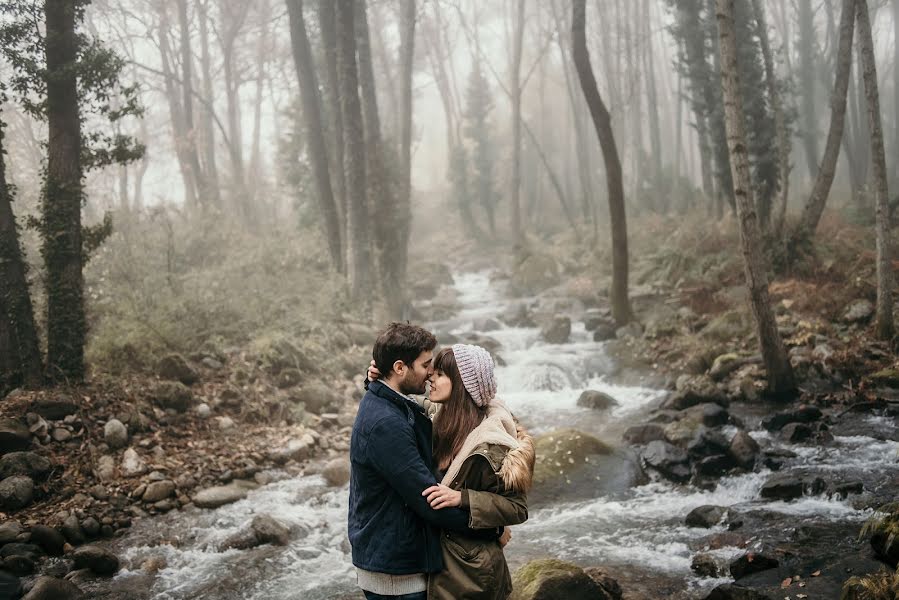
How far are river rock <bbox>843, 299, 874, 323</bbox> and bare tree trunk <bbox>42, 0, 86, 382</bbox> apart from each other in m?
11.9

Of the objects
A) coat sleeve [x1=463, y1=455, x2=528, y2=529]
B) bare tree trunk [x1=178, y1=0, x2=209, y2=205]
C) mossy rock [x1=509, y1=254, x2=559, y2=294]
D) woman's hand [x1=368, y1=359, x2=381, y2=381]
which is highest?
bare tree trunk [x1=178, y1=0, x2=209, y2=205]

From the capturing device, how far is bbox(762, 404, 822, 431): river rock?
8922 millimetres

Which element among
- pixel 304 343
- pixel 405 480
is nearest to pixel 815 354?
pixel 304 343

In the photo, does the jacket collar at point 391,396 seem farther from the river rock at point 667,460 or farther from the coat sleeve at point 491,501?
the river rock at point 667,460

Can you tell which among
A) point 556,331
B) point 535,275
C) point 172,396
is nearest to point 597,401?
point 556,331

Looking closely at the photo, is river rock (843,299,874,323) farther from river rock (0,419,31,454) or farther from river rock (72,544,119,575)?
river rock (0,419,31,454)

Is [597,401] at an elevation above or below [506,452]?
below

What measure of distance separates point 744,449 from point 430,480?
20.9 feet

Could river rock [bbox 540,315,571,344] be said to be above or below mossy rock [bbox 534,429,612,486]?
above

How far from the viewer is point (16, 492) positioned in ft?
22.0

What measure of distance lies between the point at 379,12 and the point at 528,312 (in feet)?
72.8

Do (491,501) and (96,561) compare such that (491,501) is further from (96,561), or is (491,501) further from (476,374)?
(96,561)

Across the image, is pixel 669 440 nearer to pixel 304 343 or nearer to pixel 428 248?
pixel 304 343

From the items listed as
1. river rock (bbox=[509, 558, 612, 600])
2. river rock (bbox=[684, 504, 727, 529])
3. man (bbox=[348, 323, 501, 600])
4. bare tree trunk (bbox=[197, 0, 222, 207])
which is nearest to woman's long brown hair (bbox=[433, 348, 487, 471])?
man (bbox=[348, 323, 501, 600])
